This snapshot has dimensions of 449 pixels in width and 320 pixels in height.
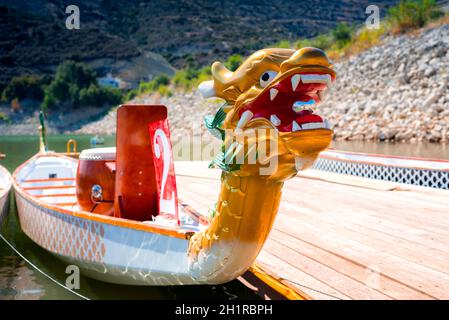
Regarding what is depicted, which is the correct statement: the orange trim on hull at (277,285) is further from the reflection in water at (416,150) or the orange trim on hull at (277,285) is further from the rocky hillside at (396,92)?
the rocky hillside at (396,92)

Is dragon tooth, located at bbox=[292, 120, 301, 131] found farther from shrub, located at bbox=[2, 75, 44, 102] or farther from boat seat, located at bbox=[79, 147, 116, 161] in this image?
shrub, located at bbox=[2, 75, 44, 102]

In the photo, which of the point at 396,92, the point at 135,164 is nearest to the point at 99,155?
the point at 135,164

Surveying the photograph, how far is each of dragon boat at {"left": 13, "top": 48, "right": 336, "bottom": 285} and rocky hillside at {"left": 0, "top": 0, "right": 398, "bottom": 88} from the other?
88038mm

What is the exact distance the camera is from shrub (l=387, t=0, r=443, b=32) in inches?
1215

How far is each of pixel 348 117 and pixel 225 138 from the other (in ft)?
84.7

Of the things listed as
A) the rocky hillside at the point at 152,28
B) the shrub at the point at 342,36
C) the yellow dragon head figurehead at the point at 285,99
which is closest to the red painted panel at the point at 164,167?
the yellow dragon head figurehead at the point at 285,99

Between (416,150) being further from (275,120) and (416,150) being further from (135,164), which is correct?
(275,120)

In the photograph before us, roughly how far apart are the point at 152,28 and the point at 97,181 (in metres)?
120

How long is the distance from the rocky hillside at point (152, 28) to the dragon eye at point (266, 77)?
90.4m

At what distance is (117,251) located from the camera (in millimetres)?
3980

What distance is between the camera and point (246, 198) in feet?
9.43

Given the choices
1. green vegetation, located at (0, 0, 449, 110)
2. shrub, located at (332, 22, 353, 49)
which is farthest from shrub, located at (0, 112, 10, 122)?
shrub, located at (332, 22, 353, 49)

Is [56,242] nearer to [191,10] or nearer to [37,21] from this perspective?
[37,21]

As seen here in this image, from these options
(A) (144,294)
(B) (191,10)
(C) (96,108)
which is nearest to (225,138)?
(A) (144,294)
